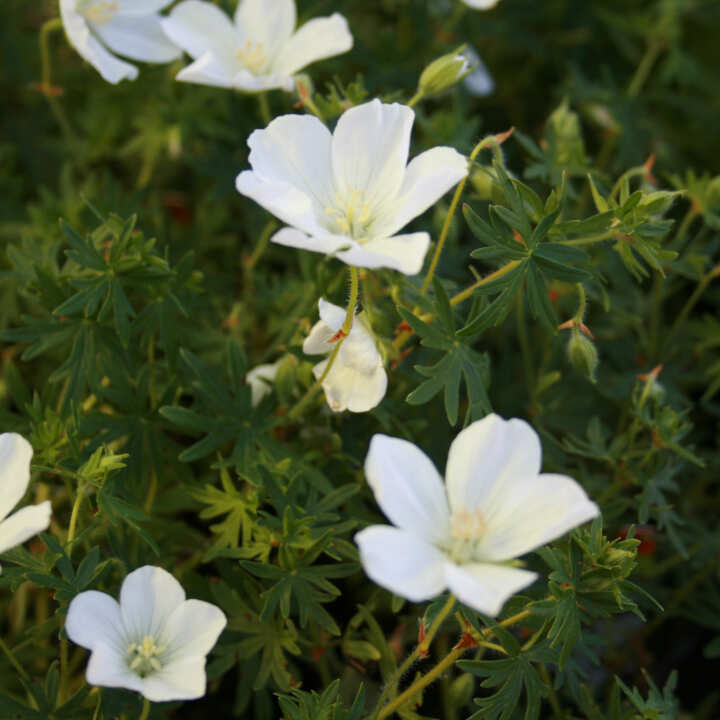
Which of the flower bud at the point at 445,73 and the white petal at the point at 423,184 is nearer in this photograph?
the white petal at the point at 423,184

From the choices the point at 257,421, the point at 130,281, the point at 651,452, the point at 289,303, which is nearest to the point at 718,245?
the point at 651,452

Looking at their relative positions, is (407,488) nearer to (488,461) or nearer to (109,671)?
(488,461)

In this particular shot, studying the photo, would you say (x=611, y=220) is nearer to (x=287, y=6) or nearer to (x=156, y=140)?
(x=287, y=6)

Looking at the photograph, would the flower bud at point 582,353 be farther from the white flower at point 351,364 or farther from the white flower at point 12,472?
the white flower at point 12,472

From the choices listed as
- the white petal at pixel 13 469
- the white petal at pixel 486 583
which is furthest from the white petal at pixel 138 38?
the white petal at pixel 486 583

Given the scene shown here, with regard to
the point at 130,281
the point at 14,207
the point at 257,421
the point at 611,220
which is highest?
the point at 611,220

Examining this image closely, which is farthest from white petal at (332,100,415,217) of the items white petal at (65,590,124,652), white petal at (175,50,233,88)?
white petal at (65,590,124,652)

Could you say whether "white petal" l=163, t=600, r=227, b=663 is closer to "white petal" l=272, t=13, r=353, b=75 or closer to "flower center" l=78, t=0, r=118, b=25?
"white petal" l=272, t=13, r=353, b=75

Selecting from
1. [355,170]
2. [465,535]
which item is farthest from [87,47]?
[465,535]
